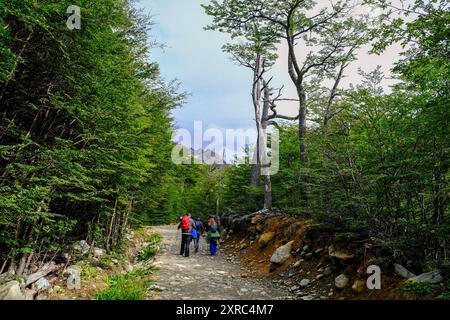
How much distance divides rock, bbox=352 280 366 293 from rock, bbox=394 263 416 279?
67cm

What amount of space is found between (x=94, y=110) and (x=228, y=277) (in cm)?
586

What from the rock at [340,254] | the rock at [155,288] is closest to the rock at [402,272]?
the rock at [340,254]

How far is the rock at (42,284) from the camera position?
5.84 m

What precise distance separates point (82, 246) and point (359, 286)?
25.3 ft

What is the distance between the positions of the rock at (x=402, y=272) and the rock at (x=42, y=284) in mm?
7057

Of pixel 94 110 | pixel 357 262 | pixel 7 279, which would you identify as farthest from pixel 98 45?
pixel 357 262

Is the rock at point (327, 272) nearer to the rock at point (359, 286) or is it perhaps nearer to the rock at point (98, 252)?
the rock at point (359, 286)

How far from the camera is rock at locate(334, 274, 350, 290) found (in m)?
6.23

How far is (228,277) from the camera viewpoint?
332 inches

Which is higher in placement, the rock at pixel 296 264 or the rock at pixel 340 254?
the rock at pixel 340 254

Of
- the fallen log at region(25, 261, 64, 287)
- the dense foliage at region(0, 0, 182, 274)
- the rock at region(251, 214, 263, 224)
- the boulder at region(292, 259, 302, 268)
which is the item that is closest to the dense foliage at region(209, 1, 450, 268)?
the boulder at region(292, 259, 302, 268)

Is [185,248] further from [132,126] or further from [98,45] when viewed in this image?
[98,45]

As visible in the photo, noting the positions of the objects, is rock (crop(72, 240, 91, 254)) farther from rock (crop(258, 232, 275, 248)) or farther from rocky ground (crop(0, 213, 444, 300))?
rock (crop(258, 232, 275, 248))

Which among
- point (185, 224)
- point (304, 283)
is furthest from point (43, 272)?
point (304, 283)
